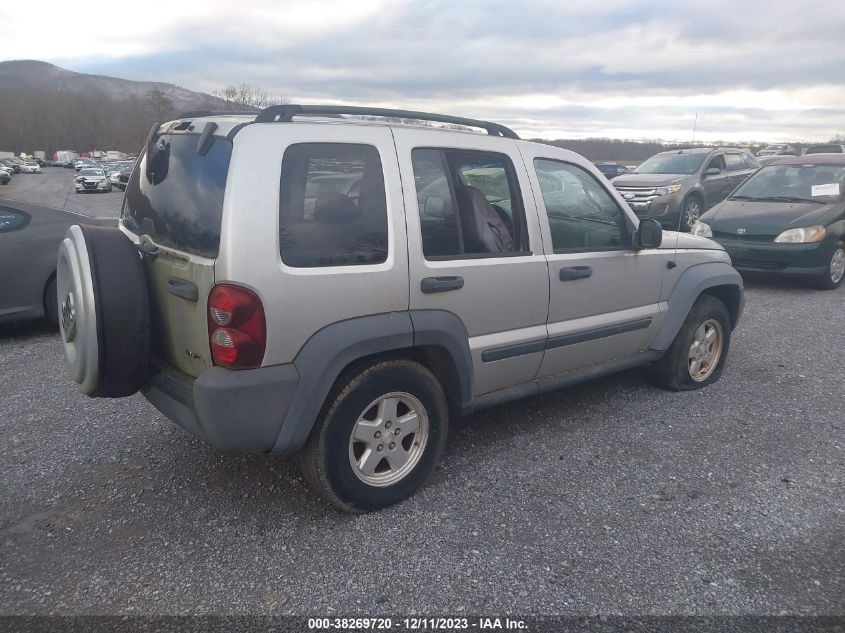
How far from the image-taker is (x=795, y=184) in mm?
9266

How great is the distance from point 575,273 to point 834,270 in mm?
6465

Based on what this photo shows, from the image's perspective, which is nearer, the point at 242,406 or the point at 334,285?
the point at 242,406

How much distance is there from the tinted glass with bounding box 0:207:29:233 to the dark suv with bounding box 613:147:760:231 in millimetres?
9816

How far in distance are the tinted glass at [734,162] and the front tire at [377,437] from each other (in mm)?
13313

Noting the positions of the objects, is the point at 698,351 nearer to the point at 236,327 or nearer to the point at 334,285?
the point at 334,285

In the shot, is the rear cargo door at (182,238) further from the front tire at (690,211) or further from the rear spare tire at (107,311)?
the front tire at (690,211)

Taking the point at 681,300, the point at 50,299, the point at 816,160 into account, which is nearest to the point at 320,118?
the point at 681,300

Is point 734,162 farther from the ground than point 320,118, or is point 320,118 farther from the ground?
point 320,118

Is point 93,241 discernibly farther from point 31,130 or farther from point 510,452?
point 31,130

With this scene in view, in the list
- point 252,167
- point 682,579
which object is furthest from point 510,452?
point 252,167

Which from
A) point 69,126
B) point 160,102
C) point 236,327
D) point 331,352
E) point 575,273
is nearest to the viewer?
point 236,327

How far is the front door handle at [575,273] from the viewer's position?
3.77 metres

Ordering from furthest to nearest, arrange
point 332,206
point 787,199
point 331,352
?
point 787,199 → point 332,206 → point 331,352

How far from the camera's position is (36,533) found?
302 centimetres
